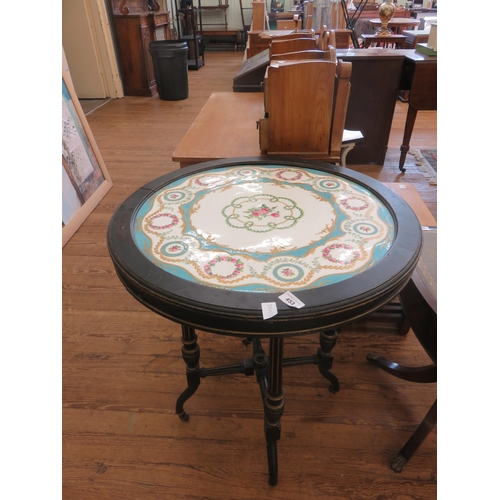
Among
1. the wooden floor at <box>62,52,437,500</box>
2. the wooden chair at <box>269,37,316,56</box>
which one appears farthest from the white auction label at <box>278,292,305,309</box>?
the wooden chair at <box>269,37,316,56</box>

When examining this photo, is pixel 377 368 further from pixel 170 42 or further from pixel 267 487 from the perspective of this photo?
pixel 170 42

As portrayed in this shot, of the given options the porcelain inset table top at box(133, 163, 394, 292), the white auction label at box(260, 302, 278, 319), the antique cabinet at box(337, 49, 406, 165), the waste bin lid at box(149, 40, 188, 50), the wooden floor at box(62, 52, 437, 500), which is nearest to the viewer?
the white auction label at box(260, 302, 278, 319)

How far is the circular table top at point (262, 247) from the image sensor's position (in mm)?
740

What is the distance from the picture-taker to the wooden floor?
3.95 feet

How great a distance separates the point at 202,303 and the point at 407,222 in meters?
0.58

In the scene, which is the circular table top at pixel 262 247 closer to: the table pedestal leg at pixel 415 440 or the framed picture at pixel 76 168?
the table pedestal leg at pixel 415 440

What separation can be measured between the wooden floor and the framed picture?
2.10 ft

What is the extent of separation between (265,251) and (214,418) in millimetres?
819

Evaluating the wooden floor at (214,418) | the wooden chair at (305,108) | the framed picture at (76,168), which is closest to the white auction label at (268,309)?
the wooden floor at (214,418)

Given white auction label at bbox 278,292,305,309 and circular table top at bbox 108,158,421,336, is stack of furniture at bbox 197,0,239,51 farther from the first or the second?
white auction label at bbox 278,292,305,309

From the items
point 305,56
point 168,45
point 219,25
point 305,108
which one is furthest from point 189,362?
point 219,25

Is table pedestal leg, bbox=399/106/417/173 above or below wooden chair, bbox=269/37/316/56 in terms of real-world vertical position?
below

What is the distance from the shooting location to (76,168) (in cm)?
267

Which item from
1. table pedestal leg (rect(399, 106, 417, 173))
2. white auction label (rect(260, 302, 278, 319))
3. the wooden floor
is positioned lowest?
the wooden floor
